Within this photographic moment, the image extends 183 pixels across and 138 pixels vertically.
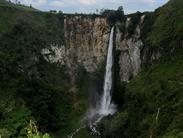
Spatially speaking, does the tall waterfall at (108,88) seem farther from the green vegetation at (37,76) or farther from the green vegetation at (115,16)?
the green vegetation at (37,76)

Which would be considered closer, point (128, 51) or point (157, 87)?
point (157, 87)

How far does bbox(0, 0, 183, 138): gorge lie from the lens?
247 ft

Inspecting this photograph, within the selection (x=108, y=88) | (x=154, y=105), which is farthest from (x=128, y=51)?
(x=154, y=105)

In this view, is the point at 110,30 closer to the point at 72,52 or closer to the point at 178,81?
the point at 72,52

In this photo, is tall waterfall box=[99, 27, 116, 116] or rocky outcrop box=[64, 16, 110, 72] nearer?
tall waterfall box=[99, 27, 116, 116]

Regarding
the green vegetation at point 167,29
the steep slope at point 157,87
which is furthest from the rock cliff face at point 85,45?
the steep slope at point 157,87

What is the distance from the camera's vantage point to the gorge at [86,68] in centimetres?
7538

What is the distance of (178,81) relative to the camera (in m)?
67.2

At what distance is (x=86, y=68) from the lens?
362ft

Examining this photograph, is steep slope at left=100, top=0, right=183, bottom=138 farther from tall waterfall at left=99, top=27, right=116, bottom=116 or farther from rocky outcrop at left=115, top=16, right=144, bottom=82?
tall waterfall at left=99, top=27, right=116, bottom=116

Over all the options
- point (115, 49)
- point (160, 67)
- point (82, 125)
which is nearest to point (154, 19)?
point (115, 49)

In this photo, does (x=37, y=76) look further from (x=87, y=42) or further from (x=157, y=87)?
(x=157, y=87)

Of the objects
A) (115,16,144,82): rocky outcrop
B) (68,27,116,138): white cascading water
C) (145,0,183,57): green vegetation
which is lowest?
(68,27,116,138): white cascading water

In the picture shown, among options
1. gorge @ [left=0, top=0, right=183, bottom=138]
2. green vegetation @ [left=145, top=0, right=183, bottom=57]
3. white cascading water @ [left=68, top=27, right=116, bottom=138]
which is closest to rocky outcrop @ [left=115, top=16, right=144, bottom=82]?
gorge @ [left=0, top=0, right=183, bottom=138]
